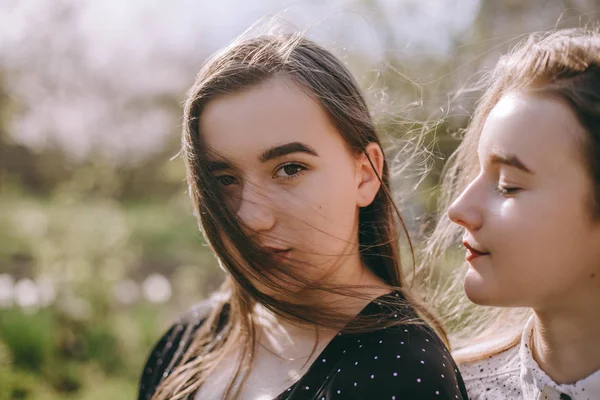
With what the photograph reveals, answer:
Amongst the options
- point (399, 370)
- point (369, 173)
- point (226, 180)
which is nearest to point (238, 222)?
point (226, 180)

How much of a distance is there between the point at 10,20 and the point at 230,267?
5900mm

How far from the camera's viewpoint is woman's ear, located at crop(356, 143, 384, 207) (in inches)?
63.4

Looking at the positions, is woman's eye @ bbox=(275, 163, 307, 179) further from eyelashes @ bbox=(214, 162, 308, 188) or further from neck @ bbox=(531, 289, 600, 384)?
neck @ bbox=(531, 289, 600, 384)

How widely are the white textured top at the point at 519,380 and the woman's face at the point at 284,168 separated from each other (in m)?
0.45

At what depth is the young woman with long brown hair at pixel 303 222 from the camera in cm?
147

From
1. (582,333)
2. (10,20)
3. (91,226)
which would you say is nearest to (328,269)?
(582,333)

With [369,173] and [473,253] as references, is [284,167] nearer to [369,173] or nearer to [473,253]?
[369,173]

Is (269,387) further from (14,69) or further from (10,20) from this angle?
(14,69)

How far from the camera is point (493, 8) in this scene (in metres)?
4.41

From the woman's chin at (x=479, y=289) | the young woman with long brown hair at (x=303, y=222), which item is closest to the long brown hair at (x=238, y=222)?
the young woman with long brown hair at (x=303, y=222)

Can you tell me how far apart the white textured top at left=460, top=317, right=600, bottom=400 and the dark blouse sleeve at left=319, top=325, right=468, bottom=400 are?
93mm

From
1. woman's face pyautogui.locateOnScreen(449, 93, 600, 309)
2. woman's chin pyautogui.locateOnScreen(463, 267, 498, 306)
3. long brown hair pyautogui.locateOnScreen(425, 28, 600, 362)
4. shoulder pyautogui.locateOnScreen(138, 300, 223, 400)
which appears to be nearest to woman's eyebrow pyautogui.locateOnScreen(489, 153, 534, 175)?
woman's face pyautogui.locateOnScreen(449, 93, 600, 309)

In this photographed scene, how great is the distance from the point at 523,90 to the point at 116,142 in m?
9.30

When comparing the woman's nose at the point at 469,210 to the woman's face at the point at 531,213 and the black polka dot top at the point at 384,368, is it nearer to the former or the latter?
the woman's face at the point at 531,213
